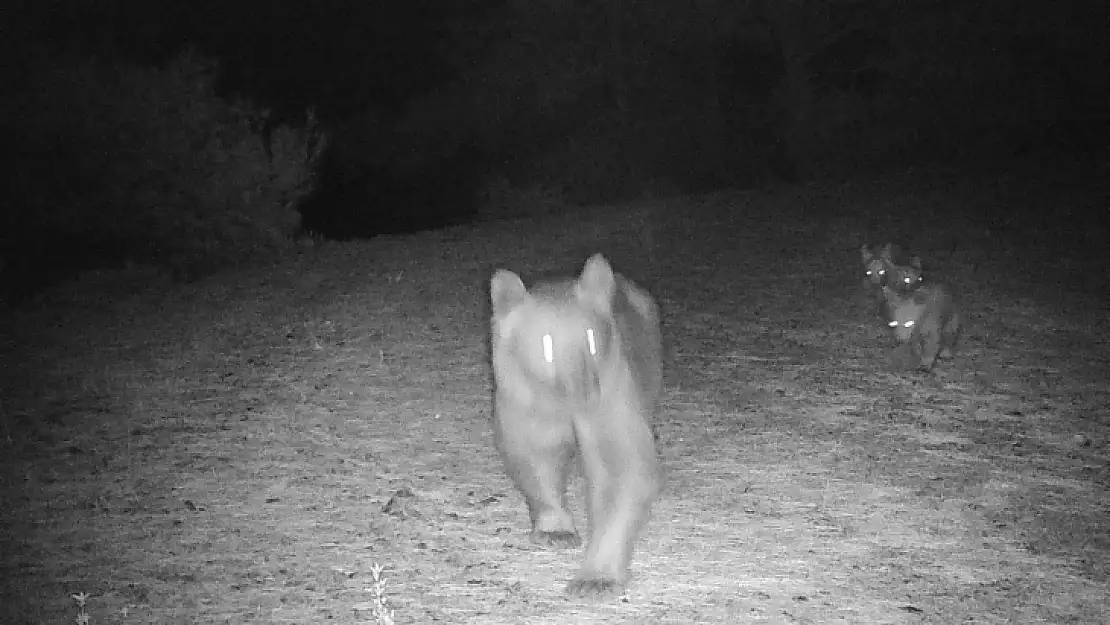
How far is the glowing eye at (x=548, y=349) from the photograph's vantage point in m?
4.30

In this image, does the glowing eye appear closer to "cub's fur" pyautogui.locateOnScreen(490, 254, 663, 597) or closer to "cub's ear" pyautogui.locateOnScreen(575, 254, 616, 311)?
"cub's fur" pyautogui.locateOnScreen(490, 254, 663, 597)

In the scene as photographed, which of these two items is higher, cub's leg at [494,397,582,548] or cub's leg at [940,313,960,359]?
cub's leg at [940,313,960,359]

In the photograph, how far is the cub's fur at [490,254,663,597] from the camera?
4363mm

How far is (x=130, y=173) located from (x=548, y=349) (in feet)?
35.5

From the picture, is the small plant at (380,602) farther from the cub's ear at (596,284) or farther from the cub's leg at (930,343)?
Answer: the cub's leg at (930,343)

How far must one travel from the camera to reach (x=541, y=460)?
190 inches

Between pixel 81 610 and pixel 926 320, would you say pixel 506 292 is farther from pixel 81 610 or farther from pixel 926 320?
pixel 926 320

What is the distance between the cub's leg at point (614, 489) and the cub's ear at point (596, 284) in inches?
18.6

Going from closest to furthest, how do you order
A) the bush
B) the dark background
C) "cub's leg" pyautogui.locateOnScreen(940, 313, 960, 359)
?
1. "cub's leg" pyautogui.locateOnScreen(940, 313, 960, 359)
2. the bush
3. the dark background

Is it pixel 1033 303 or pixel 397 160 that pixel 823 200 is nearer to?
pixel 1033 303

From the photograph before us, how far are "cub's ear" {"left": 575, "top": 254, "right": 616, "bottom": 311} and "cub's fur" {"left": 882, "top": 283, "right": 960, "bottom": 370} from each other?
13.5 feet

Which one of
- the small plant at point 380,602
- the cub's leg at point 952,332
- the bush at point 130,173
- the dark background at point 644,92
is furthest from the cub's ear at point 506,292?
the dark background at point 644,92

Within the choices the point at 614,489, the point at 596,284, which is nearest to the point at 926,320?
the point at 614,489

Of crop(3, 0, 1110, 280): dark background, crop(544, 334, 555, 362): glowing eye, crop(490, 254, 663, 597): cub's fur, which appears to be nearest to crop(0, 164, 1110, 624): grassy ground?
crop(490, 254, 663, 597): cub's fur
